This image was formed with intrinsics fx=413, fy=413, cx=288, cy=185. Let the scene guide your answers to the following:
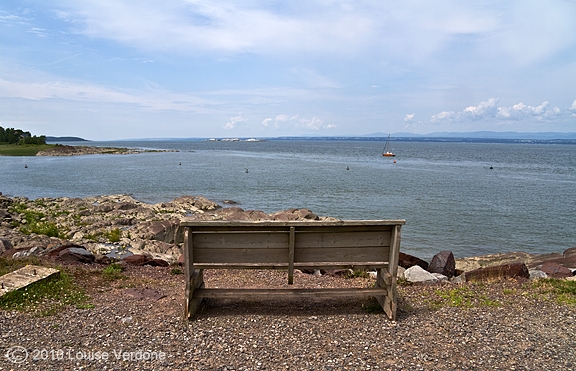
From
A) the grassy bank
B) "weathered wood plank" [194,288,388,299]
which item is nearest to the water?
"weathered wood plank" [194,288,388,299]

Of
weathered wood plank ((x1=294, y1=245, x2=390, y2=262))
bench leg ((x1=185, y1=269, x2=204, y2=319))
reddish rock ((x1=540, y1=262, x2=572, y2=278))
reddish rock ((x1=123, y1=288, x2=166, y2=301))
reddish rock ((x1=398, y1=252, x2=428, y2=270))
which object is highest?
weathered wood plank ((x1=294, y1=245, x2=390, y2=262))

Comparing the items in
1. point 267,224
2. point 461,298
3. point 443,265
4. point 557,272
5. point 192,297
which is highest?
point 267,224

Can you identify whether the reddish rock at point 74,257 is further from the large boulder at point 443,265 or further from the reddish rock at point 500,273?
the large boulder at point 443,265

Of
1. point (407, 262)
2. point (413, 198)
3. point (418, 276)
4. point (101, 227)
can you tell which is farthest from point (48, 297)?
point (413, 198)

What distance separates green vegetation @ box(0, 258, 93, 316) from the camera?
618cm

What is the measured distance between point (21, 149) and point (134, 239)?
107 metres

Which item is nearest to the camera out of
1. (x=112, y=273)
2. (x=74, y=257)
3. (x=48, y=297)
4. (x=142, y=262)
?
(x=48, y=297)

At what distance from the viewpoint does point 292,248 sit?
19.4ft

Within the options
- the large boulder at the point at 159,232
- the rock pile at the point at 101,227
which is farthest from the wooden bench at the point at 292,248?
the large boulder at the point at 159,232

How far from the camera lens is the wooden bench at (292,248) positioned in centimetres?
595

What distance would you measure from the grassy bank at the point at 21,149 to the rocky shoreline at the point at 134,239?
81726 mm

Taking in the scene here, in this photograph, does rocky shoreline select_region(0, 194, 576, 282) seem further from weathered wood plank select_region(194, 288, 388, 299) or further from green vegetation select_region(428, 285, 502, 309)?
weathered wood plank select_region(194, 288, 388, 299)

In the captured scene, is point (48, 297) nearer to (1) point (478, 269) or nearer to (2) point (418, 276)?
(2) point (418, 276)

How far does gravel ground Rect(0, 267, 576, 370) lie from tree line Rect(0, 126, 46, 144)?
13062cm
